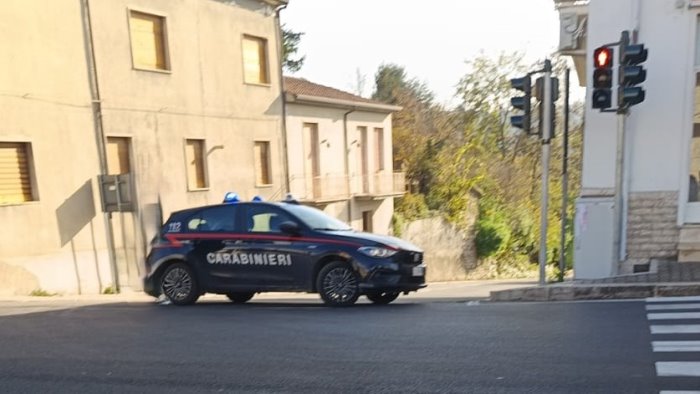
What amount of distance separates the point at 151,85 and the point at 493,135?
2411 cm

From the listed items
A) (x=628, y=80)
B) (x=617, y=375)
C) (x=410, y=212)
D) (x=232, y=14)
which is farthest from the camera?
(x=410, y=212)

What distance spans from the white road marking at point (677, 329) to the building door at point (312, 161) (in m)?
18.2

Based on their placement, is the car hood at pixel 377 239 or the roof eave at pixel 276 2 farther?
the roof eave at pixel 276 2

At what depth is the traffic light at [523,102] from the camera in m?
Answer: 9.30

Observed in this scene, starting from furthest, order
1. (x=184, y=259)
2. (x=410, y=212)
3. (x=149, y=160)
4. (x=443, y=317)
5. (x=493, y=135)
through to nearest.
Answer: (x=493, y=135)
(x=410, y=212)
(x=149, y=160)
(x=184, y=259)
(x=443, y=317)

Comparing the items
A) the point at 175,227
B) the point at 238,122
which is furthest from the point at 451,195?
the point at 175,227

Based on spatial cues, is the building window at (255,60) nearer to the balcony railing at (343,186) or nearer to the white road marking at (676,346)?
the balcony railing at (343,186)

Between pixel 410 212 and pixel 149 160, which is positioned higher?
pixel 149 160

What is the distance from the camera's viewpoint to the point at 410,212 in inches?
1140

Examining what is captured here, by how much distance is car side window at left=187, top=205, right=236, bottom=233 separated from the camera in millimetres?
9320

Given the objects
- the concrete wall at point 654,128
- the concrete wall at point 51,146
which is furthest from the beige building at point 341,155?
the concrete wall at point 654,128

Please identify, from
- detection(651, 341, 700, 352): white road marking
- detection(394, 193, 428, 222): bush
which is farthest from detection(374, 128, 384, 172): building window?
detection(651, 341, 700, 352): white road marking

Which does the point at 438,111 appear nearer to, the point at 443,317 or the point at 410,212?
the point at 410,212

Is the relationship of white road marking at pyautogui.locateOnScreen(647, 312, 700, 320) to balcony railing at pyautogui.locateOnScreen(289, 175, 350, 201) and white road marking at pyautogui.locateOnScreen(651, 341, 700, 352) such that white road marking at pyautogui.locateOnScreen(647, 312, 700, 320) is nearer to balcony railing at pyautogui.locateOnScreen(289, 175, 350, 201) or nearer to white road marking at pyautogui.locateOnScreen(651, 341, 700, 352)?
white road marking at pyautogui.locateOnScreen(651, 341, 700, 352)
